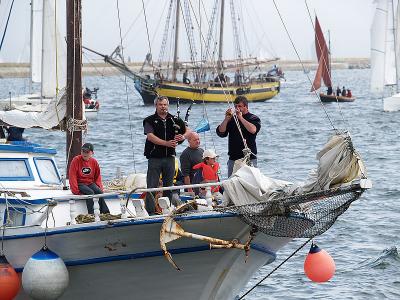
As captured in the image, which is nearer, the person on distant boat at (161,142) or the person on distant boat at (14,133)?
the person on distant boat at (161,142)

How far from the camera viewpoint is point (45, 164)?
19141 millimetres

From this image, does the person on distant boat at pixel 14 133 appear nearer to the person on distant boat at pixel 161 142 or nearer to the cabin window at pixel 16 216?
the cabin window at pixel 16 216

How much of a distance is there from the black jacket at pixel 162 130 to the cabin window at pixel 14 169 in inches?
96.1

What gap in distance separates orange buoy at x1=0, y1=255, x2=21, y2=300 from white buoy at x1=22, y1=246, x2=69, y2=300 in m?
0.25

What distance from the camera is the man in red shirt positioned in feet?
57.7

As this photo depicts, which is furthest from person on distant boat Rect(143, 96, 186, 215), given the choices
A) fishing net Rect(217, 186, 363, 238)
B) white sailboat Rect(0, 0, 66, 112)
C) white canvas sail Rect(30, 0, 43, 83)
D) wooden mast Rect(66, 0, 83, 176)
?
white canvas sail Rect(30, 0, 43, 83)

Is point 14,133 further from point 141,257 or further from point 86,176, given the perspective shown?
point 141,257

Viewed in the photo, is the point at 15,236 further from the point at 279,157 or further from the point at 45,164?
the point at 279,157

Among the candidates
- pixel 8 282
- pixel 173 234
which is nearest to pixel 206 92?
pixel 8 282

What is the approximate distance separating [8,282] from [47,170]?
10.6 feet

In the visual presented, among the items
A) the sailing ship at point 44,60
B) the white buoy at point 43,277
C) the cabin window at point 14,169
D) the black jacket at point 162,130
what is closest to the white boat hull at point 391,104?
the sailing ship at point 44,60

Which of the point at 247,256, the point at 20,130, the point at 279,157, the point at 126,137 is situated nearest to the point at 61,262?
the point at 247,256

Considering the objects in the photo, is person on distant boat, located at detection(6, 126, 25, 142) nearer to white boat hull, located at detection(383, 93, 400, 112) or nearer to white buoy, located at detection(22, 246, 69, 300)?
white buoy, located at detection(22, 246, 69, 300)

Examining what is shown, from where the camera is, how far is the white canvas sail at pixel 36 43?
51.5 m
